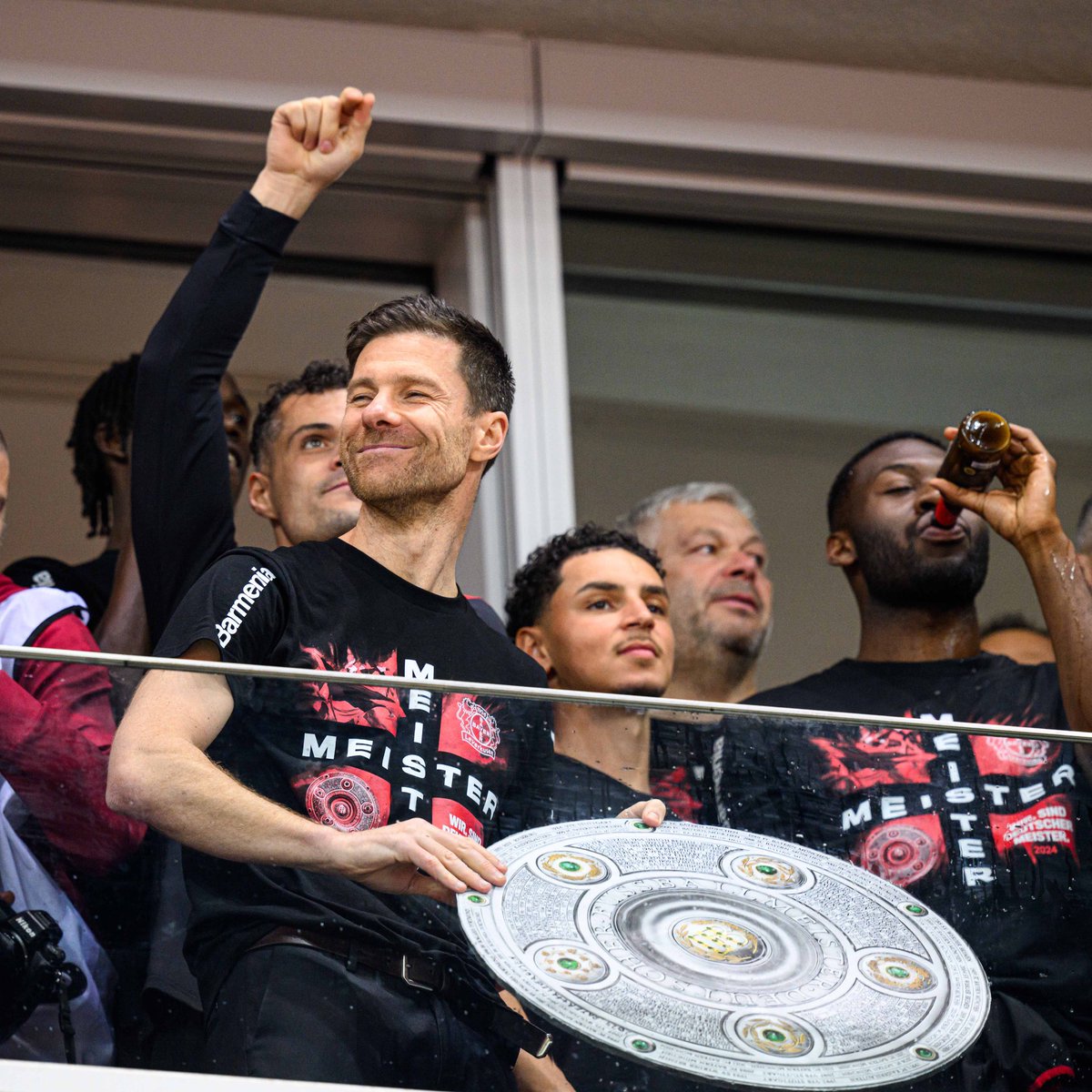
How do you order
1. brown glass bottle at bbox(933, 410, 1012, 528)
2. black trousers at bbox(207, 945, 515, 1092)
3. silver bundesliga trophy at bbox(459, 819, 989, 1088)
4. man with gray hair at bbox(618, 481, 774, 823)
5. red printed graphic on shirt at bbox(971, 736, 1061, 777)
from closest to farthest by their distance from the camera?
black trousers at bbox(207, 945, 515, 1092), silver bundesliga trophy at bbox(459, 819, 989, 1088), red printed graphic on shirt at bbox(971, 736, 1061, 777), brown glass bottle at bbox(933, 410, 1012, 528), man with gray hair at bbox(618, 481, 774, 823)

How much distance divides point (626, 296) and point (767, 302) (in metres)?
0.32

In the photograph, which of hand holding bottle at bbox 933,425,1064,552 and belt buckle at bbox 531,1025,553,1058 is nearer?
belt buckle at bbox 531,1025,553,1058

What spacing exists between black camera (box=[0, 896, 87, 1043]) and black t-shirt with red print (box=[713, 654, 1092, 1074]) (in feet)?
2.14

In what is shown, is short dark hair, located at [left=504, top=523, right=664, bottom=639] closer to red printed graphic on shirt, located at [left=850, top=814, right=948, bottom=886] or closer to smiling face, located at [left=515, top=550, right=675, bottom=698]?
smiling face, located at [left=515, top=550, right=675, bottom=698]

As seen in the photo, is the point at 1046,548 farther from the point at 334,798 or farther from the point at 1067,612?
the point at 334,798

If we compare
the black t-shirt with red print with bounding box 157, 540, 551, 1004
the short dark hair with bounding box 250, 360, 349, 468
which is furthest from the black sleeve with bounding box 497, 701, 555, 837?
the short dark hair with bounding box 250, 360, 349, 468

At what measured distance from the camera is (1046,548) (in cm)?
294

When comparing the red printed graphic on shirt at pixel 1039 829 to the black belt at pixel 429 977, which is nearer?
the black belt at pixel 429 977

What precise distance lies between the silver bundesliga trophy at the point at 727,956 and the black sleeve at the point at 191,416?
0.92 m

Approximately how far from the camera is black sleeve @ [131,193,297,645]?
259 cm

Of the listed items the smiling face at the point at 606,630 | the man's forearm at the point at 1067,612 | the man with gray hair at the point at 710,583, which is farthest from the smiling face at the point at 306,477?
the man's forearm at the point at 1067,612

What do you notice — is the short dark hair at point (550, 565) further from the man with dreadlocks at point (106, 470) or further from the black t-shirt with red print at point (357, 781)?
the black t-shirt with red print at point (357, 781)

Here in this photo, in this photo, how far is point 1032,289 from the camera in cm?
434

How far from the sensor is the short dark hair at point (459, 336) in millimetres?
2549
